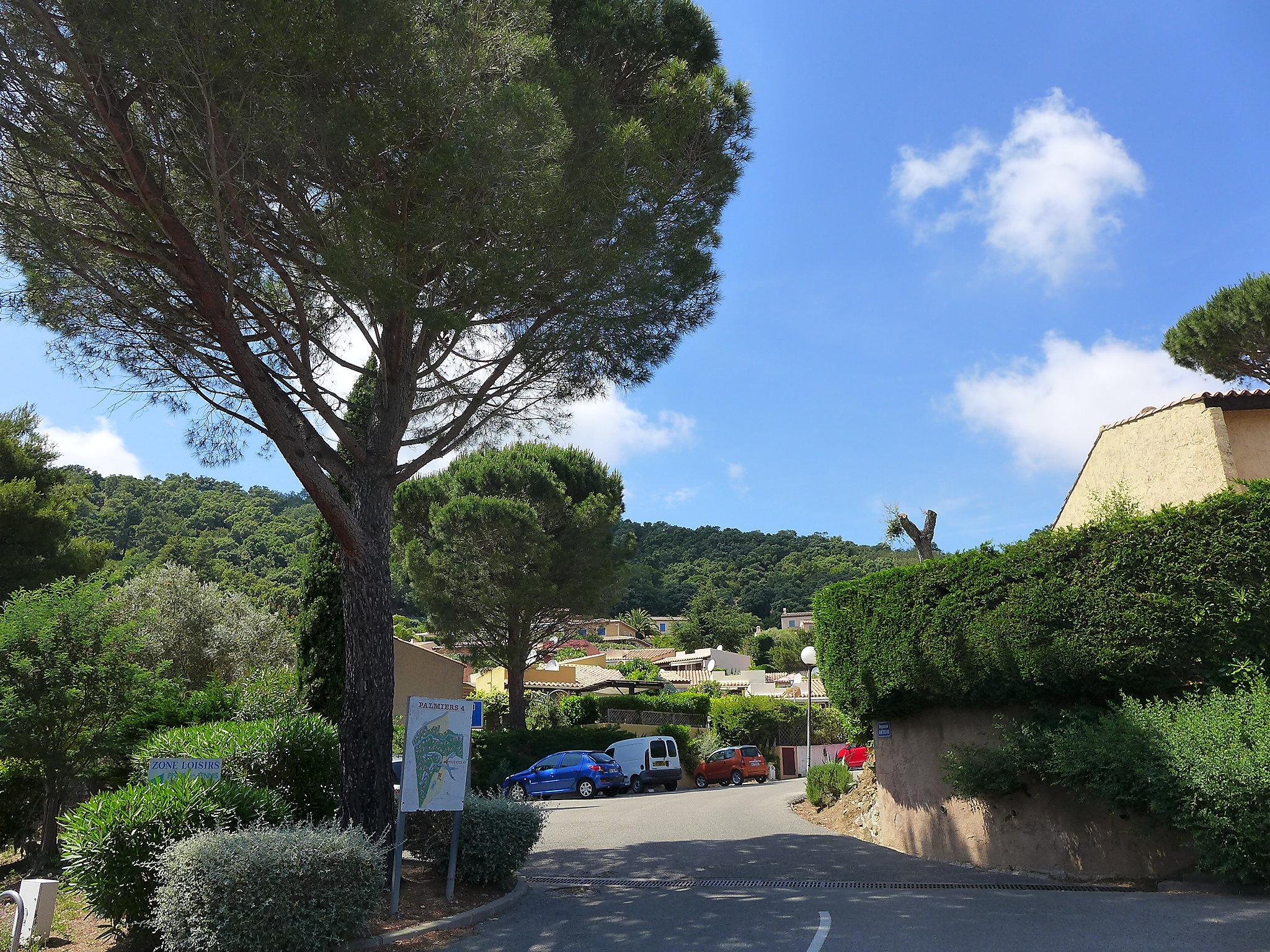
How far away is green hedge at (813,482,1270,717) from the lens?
8.91 meters

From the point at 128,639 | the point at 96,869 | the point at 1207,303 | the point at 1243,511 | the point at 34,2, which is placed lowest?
the point at 96,869

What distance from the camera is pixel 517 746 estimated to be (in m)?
28.8

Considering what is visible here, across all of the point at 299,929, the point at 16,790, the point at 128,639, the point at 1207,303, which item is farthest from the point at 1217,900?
the point at 1207,303

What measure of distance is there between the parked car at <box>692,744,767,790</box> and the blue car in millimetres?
5345

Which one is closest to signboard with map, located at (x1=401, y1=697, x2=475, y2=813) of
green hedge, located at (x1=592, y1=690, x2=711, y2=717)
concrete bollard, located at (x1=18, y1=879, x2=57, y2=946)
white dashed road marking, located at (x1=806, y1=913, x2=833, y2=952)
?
concrete bollard, located at (x1=18, y1=879, x2=57, y2=946)

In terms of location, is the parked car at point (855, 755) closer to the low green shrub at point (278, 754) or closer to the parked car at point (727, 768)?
the parked car at point (727, 768)

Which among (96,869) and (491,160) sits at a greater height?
(491,160)

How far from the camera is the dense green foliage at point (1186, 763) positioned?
778cm

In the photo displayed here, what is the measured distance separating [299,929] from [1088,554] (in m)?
9.04

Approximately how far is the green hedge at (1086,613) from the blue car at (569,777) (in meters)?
15.3

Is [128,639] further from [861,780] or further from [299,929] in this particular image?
[861,780]

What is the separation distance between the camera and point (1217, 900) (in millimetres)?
7844

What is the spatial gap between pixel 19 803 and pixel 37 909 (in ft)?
14.9

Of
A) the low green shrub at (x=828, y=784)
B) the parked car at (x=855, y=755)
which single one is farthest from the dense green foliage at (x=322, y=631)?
the parked car at (x=855, y=755)
